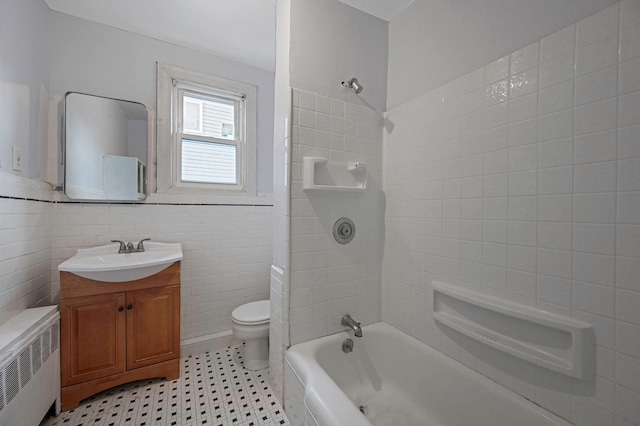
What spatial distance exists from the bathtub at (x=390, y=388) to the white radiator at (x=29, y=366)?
119 centimetres

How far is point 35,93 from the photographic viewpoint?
1561 millimetres

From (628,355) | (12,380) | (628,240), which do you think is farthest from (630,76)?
(12,380)

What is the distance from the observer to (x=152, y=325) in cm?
167

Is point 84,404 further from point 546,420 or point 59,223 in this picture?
point 546,420

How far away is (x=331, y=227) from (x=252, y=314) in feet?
3.22

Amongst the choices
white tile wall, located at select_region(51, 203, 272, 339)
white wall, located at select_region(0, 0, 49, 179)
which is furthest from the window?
white wall, located at select_region(0, 0, 49, 179)

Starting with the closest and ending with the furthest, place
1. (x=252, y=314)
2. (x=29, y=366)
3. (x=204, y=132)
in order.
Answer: (x=29, y=366), (x=252, y=314), (x=204, y=132)

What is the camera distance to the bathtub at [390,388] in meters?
0.99

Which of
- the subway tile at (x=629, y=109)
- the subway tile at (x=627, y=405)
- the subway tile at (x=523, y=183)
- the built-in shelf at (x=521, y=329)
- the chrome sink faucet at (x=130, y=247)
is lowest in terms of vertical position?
the subway tile at (x=627, y=405)

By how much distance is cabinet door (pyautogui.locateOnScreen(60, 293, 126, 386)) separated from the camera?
1465mm

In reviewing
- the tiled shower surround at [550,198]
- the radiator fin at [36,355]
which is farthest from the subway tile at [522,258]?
the radiator fin at [36,355]

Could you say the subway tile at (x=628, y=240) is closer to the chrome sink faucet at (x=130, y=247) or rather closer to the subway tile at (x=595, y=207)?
the subway tile at (x=595, y=207)

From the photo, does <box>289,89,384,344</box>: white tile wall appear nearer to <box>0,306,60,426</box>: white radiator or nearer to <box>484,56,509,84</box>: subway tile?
<box>484,56,509,84</box>: subway tile

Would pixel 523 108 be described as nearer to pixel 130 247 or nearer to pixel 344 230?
pixel 344 230
